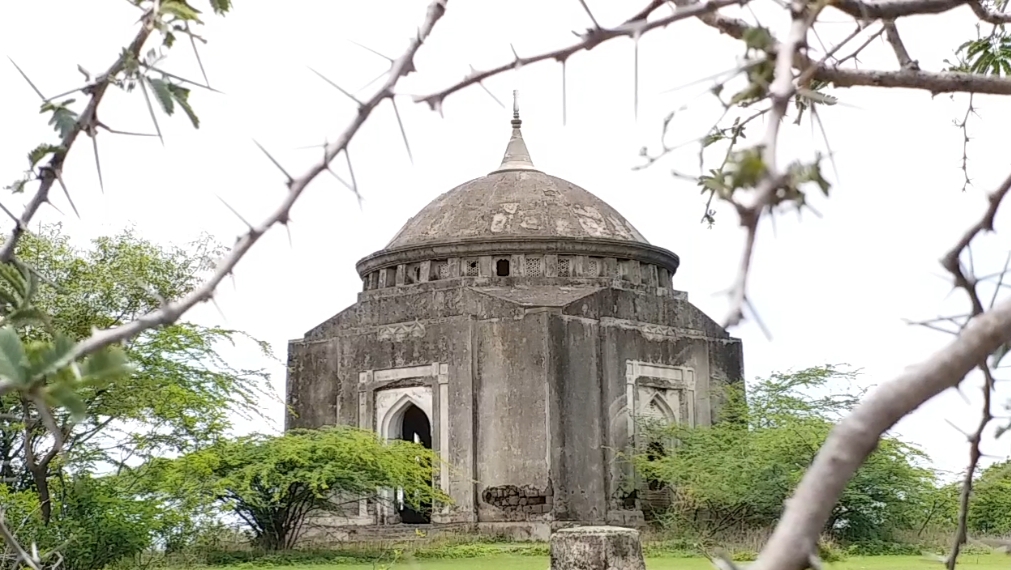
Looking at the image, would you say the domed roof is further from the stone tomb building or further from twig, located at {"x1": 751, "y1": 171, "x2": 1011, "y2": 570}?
twig, located at {"x1": 751, "y1": 171, "x2": 1011, "y2": 570}

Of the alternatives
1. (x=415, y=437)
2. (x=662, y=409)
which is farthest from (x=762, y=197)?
(x=415, y=437)

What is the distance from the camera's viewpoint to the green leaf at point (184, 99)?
1.24 metres

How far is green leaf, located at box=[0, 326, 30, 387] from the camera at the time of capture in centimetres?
83

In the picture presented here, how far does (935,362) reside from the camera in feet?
2.52

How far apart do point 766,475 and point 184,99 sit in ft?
53.1

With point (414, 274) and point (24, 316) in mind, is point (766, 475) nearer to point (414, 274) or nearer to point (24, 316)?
point (414, 274)

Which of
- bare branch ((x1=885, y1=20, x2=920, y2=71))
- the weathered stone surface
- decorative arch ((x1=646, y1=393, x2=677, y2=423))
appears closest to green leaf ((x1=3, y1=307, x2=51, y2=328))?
bare branch ((x1=885, y1=20, x2=920, y2=71))

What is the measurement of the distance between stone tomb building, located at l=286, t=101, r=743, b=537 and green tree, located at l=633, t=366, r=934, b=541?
2.02 ft

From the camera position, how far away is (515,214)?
62.5ft

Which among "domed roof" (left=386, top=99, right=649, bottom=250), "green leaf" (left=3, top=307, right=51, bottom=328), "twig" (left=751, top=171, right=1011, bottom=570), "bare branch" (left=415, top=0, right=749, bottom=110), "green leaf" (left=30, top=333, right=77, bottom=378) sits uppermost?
"domed roof" (left=386, top=99, right=649, bottom=250)

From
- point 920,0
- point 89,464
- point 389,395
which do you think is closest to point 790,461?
point 389,395

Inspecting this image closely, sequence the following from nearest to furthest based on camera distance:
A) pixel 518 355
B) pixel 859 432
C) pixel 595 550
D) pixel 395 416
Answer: pixel 859 432, pixel 595 550, pixel 518 355, pixel 395 416

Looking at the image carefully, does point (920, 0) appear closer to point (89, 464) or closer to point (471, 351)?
point (89, 464)

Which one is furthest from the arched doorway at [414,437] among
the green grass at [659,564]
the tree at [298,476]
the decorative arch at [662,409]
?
the decorative arch at [662,409]
